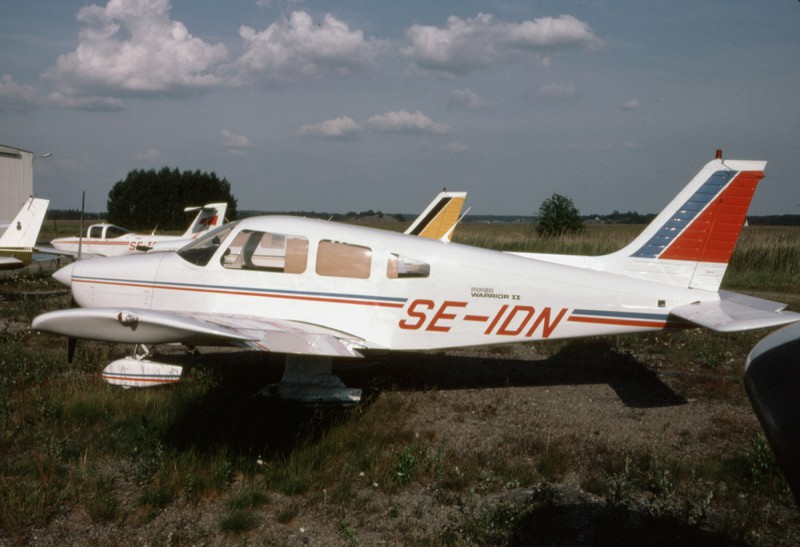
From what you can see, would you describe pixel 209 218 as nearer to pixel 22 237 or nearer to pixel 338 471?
pixel 22 237

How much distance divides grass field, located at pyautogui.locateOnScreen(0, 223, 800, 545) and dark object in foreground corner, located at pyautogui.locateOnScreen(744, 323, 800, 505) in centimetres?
238

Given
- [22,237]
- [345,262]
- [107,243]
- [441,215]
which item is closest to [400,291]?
[345,262]

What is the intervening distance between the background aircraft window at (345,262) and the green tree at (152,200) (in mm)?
58028

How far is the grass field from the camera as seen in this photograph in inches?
150

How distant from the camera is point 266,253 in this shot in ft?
20.6

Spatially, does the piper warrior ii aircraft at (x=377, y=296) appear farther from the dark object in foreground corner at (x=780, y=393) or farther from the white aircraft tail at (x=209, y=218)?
the white aircraft tail at (x=209, y=218)

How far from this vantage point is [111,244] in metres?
18.1

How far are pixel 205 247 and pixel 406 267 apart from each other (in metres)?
2.23

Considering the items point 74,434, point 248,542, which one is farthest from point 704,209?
point 74,434

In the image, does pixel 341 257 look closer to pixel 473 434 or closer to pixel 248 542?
pixel 473 434

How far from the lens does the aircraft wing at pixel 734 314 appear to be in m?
5.27

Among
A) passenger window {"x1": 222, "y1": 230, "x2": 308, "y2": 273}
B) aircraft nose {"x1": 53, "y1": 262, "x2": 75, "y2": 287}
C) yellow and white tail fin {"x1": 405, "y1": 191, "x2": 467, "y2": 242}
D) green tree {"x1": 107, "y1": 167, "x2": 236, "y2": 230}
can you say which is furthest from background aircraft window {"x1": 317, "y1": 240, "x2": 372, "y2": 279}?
green tree {"x1": 107, "y1": 167, "x2": 236, "y2": 230}

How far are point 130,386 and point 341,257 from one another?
2591mm

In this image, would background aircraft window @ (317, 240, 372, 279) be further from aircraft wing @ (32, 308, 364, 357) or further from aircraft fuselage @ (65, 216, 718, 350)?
aircraft wing @ (32, 308, 364, 357)
